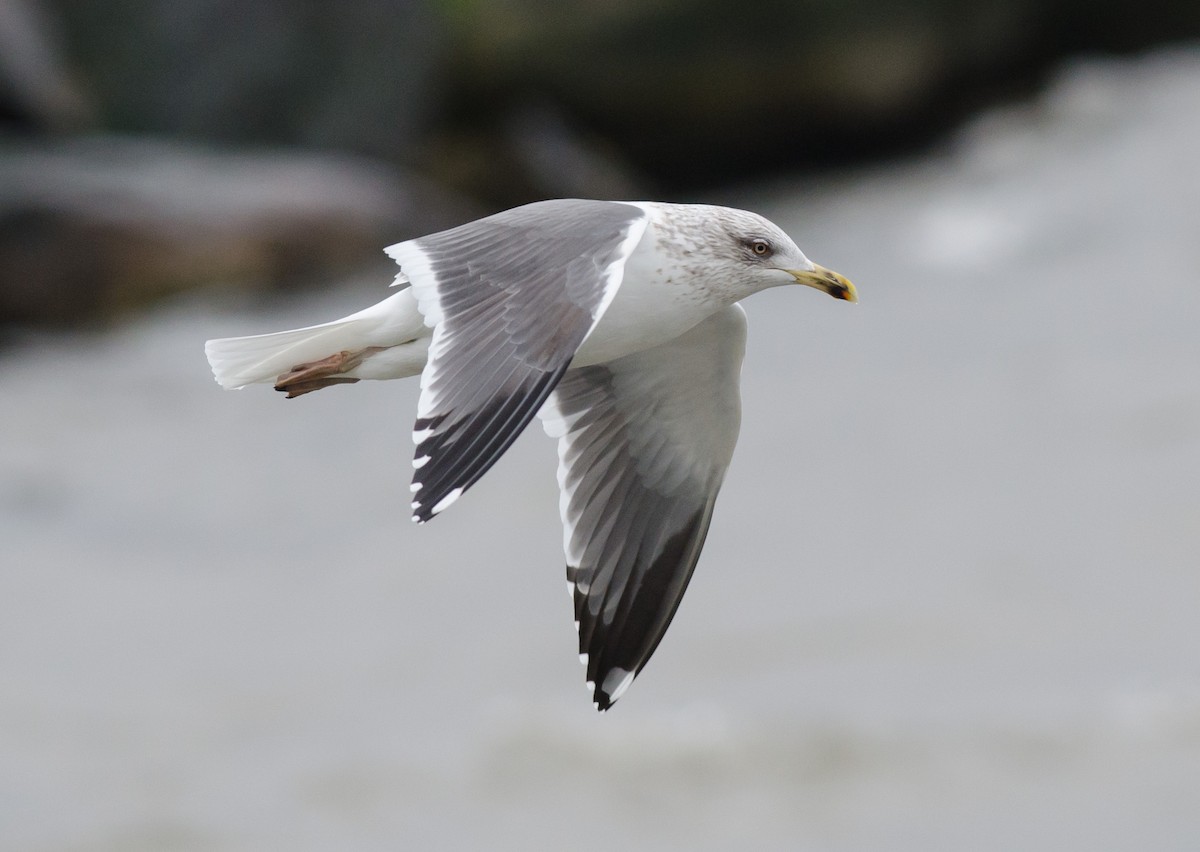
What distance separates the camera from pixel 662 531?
19.3 ft

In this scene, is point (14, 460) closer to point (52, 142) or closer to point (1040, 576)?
point (52, 142)

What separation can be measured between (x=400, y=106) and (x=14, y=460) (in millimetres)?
5724

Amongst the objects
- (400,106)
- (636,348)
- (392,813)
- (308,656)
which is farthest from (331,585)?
(636,348)

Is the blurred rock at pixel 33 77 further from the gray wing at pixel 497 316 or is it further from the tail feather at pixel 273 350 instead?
the gray wing at pixel 497 316

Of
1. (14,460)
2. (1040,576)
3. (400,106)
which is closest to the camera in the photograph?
(1040,576)

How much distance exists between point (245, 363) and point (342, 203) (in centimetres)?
1096

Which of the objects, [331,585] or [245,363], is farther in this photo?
[331,585]

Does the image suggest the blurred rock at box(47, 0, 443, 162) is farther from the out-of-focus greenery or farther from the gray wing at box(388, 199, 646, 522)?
the gray wing at box(388, 199, 646, 522)

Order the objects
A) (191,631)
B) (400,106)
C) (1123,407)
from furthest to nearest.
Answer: (400,106) → (1123,407) → (191,631)

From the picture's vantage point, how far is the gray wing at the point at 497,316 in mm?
4109

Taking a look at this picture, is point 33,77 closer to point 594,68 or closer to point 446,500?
point 594,68

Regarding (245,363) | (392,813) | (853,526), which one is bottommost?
(392,813)

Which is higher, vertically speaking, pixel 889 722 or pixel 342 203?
pixel 342 203

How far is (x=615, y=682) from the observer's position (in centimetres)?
571
